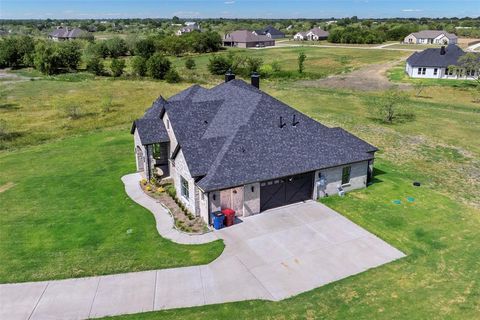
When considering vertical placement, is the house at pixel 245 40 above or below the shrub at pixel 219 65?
above

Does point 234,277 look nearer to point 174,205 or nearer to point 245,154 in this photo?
point 245,154

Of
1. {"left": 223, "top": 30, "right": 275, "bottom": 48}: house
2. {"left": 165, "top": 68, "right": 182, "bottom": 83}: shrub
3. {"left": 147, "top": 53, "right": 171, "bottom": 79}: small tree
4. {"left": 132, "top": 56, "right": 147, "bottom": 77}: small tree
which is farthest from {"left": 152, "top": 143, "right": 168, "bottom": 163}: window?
{"left": 223, "top": 30, "right": 275, "bottom": 48}: house

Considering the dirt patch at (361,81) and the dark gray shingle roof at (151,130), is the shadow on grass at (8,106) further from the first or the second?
the dirt patch at (361,81)

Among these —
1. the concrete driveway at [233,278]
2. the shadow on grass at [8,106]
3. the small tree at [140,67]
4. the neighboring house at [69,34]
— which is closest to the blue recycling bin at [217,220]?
the concrete driveway at [233,278]

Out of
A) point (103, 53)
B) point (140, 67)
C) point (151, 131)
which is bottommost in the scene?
point (151, 131)

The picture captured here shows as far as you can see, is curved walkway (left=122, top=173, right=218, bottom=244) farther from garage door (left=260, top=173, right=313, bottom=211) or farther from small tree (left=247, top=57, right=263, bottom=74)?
small tree (left=247, top=57, right=263, bottom=74)

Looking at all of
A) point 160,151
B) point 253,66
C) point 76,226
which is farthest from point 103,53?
point 76,226
